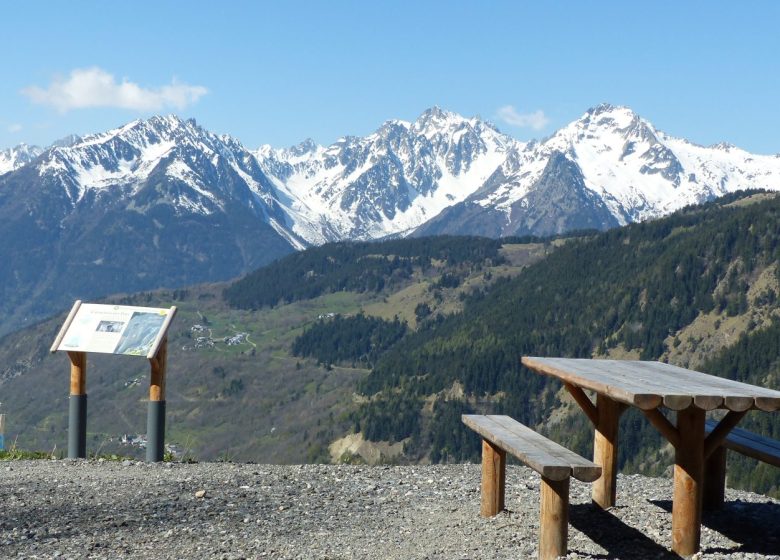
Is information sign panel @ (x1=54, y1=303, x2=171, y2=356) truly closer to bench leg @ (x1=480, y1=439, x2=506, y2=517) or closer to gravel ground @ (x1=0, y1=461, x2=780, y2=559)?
gravel ground @ (x1=0, y1=461, x2=780, y2=559)

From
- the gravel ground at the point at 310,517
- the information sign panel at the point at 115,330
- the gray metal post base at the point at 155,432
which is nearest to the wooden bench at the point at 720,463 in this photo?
the gravel ground at the point at 310,517

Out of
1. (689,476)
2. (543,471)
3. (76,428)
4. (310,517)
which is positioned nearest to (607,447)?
→ (689,476)

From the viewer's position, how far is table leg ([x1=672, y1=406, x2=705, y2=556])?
508 inches

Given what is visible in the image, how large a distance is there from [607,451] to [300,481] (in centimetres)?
557

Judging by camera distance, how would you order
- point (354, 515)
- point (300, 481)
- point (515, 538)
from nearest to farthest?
point (515, 538), point (354, 515), point (300, 481)

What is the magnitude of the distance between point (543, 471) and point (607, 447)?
3.87 m

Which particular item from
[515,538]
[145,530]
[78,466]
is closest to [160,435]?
[78,466]

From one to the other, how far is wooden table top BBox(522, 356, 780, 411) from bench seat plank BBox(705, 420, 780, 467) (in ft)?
3.51

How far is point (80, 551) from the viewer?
44.0 feet

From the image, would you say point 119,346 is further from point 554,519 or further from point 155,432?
point 554,519

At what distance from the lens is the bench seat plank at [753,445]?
14.4 meters

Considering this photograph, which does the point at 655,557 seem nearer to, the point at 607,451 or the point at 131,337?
the point at 607,451

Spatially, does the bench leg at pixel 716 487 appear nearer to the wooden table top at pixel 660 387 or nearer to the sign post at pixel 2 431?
the wooden table top at pixel 660 387

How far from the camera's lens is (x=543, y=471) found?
1248 cm
